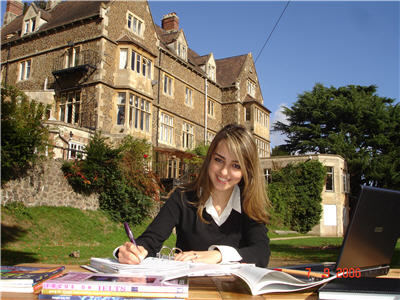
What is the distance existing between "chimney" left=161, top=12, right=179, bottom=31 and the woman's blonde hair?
26907 mm

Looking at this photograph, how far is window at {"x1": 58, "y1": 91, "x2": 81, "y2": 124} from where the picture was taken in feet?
61.1

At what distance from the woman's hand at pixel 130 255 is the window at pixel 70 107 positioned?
57.3ft

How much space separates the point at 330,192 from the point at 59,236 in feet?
63.6

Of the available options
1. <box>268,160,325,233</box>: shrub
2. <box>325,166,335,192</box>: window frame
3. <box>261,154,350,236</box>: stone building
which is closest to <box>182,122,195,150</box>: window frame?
<box>261,154,350,236</box>: stone building

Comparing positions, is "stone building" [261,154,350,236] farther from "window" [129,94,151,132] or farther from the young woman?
the young woman

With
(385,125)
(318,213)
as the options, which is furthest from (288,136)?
(318,213)

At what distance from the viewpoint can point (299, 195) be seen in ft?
→ 79.3

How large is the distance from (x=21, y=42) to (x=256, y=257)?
897 inches

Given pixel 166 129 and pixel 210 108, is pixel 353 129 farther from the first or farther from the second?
pixel 166 129

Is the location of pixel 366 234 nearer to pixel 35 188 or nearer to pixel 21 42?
pixel 35 188

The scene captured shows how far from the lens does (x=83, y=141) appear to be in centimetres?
1684

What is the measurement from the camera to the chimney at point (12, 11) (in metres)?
26.5

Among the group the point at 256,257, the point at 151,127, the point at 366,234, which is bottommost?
the point at 256,257

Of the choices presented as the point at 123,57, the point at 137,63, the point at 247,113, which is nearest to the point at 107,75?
the point at 123,57
